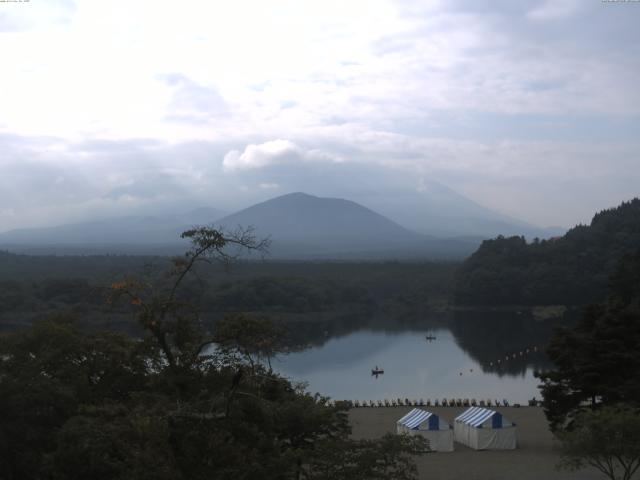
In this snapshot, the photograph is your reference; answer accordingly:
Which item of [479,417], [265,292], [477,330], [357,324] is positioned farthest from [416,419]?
[265,292]

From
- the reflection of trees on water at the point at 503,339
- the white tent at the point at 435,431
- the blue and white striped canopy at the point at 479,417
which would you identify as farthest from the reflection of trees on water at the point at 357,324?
the white tent at the point at 435,431

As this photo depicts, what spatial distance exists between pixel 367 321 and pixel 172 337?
34216mm

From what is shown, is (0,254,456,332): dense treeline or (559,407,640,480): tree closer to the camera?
(559,407,640,480): tree

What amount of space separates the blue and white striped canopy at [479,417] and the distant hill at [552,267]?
3189 centimetres

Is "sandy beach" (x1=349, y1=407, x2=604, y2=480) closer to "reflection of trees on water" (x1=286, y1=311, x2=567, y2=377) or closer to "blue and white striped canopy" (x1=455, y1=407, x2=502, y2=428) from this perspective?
"blue and white striped canopy" (x1=455, y1=407, x2=502, y2=428)

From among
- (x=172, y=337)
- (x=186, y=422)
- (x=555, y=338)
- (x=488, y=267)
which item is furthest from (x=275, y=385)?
(x=488, y=267)

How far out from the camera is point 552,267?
47375 millimetres

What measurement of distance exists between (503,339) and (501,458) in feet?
70.1

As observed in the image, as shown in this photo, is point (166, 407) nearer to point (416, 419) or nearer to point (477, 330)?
point (416, 419)

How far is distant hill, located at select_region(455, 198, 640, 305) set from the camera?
46.0 m

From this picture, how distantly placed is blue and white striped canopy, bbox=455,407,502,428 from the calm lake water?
21.1 feet

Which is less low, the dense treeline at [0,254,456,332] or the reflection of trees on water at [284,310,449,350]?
the dense treeline at [0,254,456,332]

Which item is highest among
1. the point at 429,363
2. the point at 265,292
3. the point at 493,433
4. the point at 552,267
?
the point at 552,267

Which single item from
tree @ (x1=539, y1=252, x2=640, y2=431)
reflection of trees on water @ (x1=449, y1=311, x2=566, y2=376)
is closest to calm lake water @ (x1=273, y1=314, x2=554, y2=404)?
reflection of trees on water @ (x1=449, y1=311, x2=566, y2=376)
